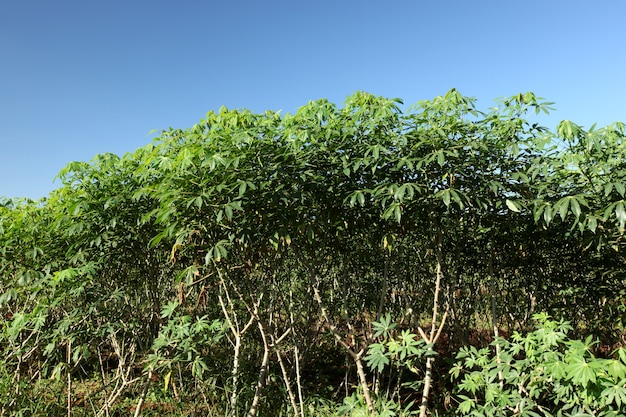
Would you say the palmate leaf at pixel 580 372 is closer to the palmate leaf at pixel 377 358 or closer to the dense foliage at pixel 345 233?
the dense foliage at pixel 345 233

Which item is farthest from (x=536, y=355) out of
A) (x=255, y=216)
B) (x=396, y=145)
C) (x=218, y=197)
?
(x=218, y=197)

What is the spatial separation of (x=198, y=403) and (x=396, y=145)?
2.57 m

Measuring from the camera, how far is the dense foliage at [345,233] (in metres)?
2.15

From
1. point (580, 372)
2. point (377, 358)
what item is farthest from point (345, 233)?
point (580, 372)

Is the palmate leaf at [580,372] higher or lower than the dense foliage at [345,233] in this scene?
lower

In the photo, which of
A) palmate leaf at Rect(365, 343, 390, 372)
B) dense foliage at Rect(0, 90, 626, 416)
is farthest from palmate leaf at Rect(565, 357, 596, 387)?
palmate leaf at Rect(365, 343, 390, 372)

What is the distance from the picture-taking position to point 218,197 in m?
2.35

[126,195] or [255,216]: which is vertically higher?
[126,195]

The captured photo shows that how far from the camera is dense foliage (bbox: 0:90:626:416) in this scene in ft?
7.05

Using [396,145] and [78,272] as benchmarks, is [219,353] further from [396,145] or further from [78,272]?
[396,145]

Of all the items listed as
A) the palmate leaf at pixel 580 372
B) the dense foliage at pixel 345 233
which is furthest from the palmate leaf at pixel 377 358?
the palmate leaf at pixel 580 372

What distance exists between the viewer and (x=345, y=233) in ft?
9.04

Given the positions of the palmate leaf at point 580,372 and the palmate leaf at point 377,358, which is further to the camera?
the palmate leaf at point 377,358

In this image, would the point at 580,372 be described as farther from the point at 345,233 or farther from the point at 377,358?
the point at 345,233
